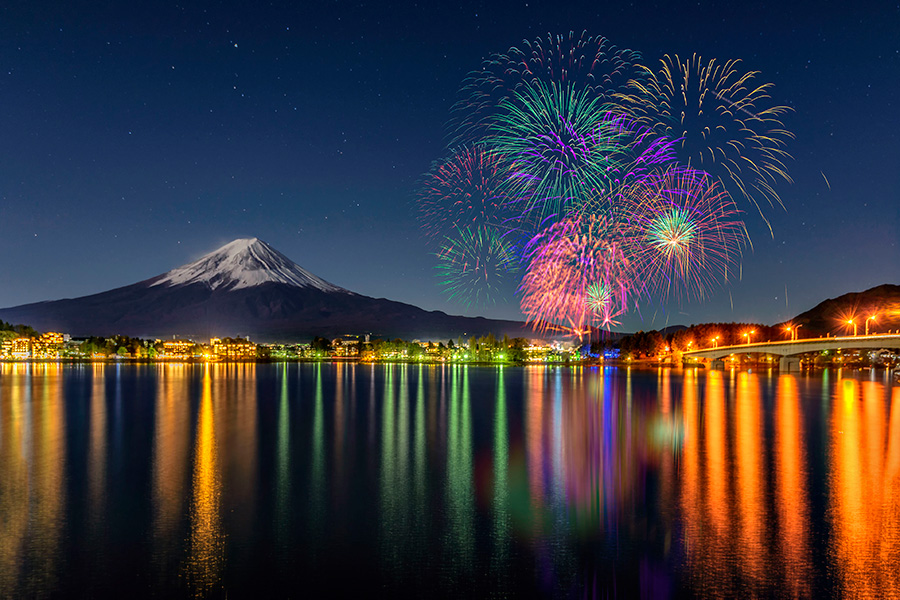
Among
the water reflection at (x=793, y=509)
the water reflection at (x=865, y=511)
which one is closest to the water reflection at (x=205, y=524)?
the water reflection at (x=793, y=509)

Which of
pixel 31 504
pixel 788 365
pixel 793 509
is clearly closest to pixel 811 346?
pixel 788 365

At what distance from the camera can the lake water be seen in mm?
10836

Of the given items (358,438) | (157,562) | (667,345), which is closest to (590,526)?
(157,562)

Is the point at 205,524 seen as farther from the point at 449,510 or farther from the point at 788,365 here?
the point at 788,365

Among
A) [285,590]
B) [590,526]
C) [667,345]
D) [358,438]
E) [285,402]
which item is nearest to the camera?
[285,590]

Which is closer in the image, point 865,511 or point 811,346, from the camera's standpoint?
point 865,511

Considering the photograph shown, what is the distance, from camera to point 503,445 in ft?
88.1


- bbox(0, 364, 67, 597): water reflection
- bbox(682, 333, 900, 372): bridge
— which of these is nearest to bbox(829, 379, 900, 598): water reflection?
bbox(0, 364, 67, 597): water reflection

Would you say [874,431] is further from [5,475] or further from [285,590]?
[5,475]

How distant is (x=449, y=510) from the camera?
15.4m

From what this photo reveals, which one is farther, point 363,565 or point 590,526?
point 590,526

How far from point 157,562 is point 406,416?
90.6 feet

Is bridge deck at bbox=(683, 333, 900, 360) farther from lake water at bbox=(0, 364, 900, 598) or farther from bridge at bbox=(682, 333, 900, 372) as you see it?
lake water at bbox=(0, 364, 900, 598)

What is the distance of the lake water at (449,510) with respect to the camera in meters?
10.8
